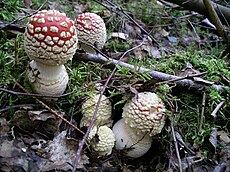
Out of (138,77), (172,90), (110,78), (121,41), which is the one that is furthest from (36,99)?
(121,41)

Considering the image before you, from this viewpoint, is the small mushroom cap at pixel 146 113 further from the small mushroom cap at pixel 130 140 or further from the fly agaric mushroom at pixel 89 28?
the fly agaric mushroom at pixel 89 28

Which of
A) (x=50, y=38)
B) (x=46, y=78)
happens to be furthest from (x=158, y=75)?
(x=50, y=38)

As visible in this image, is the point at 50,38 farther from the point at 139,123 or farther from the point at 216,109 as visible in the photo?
the point at 216,109

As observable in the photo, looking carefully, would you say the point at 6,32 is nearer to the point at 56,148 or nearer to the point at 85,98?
the point at 85,98

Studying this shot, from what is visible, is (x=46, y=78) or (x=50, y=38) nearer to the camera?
(x=50, y=38)

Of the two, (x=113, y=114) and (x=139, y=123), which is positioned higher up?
(x=139, y=123)

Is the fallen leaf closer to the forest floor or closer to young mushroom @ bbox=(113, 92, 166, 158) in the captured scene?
the forest floor
